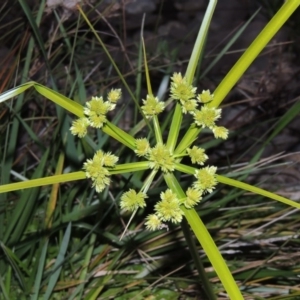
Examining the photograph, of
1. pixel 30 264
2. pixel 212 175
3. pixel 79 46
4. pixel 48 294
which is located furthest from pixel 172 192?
pixel 79 46

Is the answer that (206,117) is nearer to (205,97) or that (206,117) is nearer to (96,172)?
(205,97)

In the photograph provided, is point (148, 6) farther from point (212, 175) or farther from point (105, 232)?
point (212, 175)

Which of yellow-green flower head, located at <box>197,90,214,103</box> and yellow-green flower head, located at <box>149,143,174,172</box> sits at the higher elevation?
yellow-green flower head, located at <box>197,90,214,103</box>

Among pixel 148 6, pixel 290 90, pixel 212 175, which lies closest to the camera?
pixel 212 175

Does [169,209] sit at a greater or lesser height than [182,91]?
lesser

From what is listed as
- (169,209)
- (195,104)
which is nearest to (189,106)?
(195,104)

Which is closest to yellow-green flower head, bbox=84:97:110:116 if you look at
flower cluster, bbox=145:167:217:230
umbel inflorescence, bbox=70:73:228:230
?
umbel inflorescence, bbox=70:73:228:230

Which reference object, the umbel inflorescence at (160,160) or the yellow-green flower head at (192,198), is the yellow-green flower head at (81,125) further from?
the yellow-green flower head at (192,198)

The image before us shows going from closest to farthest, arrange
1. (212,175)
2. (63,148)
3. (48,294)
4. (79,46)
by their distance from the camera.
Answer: (212,175) < (48,294) < (63,148) < (79,46)

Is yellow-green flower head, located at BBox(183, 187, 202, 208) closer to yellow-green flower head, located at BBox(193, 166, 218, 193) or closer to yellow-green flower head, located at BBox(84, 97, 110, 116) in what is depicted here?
yellow-green flower head, located at BBox(193, 166, 218, 193)
